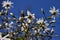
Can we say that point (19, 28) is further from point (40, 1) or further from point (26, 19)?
point (40, 1)

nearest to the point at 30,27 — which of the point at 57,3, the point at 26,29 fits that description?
the point at 26,29

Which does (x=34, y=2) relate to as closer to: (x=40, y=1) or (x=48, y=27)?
(x=40, y=1)

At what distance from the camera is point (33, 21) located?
74cm

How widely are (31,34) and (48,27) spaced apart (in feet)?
0.28

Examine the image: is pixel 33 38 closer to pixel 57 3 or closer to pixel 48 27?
pixel 48 27

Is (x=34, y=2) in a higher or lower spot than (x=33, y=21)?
higher

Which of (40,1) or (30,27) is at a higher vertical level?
(40,1)

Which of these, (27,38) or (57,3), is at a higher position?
(57,3)

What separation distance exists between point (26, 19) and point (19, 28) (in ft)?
0.13

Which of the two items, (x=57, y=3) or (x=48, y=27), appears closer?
(x=48, y=27)

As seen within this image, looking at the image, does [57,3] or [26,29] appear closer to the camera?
[26,29]

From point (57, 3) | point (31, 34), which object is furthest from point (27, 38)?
point (57, 3)

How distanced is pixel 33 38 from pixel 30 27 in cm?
4

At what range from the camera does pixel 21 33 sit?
73 centimetres
